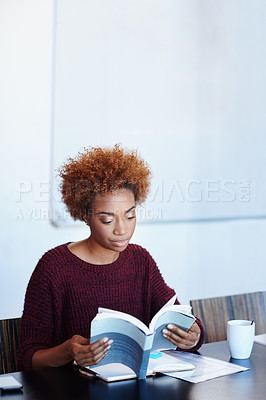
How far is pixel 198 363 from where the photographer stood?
1.69m

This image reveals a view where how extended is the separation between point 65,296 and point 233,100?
2.31 meters

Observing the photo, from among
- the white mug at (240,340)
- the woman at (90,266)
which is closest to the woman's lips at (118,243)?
the woman at (90,266)

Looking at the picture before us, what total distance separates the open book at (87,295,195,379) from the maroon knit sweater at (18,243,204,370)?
284 mm

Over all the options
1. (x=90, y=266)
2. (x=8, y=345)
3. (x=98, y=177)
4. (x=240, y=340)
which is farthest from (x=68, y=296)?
(x=240, y=340)

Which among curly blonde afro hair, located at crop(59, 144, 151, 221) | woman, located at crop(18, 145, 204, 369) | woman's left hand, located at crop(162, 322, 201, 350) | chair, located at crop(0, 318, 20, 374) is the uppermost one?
curly blonde afro hair, located at crop(59, 144, 151, 221)

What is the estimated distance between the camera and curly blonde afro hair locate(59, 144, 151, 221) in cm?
185

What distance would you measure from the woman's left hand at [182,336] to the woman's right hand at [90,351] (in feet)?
0.66

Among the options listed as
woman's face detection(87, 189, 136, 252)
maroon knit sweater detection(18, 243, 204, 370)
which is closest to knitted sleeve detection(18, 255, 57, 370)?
maroon knit sweater detection(18, 243, 204, 370)

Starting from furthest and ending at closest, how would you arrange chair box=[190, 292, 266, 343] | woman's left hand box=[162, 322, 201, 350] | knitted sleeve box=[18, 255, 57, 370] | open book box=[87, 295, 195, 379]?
chair box=[190, 292, 266, 343]
knitted sleeve box=[18, 255, 57, 370]
woman's left hand box=[162, 322, 201, 350]
open book box=[87, 295, 195, 379]

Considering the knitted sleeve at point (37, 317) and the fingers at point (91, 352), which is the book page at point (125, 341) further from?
the knitted sleeve at point (37, 317)

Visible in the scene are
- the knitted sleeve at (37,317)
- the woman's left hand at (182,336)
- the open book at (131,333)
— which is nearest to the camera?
the open book at (131,333)

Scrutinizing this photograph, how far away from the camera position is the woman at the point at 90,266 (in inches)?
71.8

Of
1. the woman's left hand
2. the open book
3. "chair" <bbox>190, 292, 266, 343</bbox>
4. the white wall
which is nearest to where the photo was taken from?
the open book

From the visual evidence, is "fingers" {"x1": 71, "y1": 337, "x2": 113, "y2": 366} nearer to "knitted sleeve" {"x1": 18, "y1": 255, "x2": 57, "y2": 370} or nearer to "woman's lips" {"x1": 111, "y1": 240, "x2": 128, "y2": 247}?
"knitted sleeve" {"x1": 18, "y1": 255, "x2": 57, "y2": 370}
